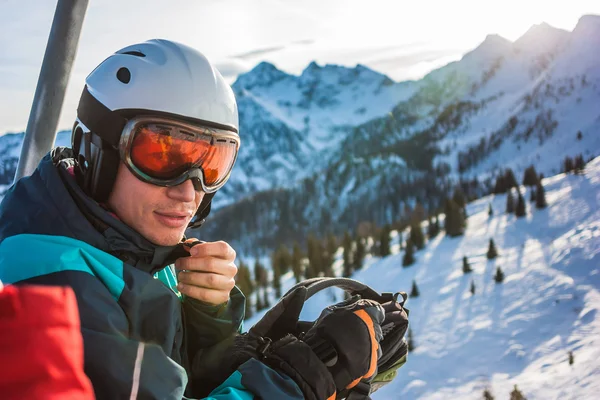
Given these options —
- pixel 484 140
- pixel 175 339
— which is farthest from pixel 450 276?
pixel 484 140

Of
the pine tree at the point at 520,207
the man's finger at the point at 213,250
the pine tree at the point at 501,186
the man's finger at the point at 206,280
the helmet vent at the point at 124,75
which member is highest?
the helmet vent at the point at 124,75

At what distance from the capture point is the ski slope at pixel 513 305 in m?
8.98

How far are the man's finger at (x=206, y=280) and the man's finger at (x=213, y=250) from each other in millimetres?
83

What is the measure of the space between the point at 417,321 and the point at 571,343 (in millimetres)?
9455

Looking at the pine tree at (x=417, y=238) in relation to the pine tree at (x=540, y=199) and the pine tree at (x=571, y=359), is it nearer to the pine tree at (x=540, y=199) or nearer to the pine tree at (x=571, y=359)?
the pine tree at (x=540, y=199)

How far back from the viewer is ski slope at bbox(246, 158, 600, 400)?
8977 mm

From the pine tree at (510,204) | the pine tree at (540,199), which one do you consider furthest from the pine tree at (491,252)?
the pine tree at (510,204)

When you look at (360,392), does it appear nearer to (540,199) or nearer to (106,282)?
(106,282)

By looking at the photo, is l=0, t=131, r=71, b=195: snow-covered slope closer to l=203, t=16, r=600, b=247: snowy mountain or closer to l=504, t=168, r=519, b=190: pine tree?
l=504, t=168, r=519, b=190: pine tree

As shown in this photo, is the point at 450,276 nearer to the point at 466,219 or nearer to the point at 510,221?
the point at 510,221

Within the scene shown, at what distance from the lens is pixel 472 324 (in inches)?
638

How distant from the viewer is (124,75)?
6.13 ft

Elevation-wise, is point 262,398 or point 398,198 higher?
point 262,398

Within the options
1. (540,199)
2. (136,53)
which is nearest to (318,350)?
(136,53)
